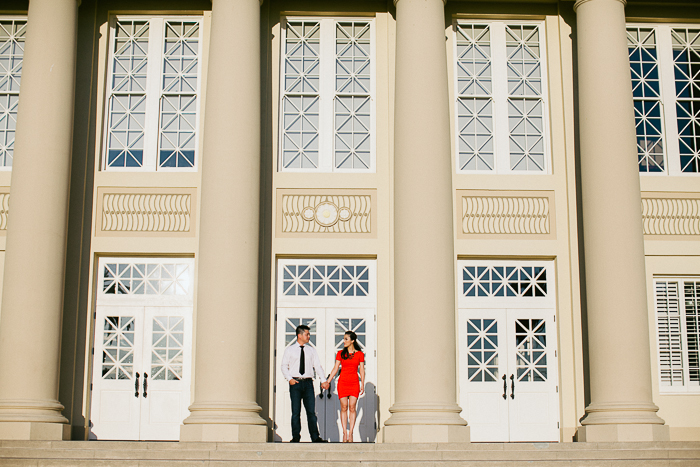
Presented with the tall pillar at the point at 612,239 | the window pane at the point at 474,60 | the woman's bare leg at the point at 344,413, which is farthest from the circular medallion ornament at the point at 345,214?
the tall pillar at the point at 612,239

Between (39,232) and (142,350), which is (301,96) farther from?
(142,350)

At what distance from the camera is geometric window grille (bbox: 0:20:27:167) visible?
14.9 m


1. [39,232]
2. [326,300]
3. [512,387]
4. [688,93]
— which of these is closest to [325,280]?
Result: [326,300]

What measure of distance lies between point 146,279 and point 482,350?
6.21 meters

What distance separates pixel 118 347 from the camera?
1422 centimetres

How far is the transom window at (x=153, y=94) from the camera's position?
1485 cm

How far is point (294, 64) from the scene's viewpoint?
1531 centimetres

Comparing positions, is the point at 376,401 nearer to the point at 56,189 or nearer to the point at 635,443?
the point at 635,443

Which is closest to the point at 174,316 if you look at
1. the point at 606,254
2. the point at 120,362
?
the point at 120,362

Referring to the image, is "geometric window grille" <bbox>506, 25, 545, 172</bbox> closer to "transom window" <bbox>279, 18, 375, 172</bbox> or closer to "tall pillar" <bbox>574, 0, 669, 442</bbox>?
"tall pillar" <bbox>574, 0, 669, 442</bbox>

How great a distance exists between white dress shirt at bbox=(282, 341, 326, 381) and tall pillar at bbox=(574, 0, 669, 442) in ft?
14.9

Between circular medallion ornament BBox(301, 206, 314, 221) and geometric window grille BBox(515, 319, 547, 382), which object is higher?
circular medallion ornament BBox(301, 206, 314, 221)

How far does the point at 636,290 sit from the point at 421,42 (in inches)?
214

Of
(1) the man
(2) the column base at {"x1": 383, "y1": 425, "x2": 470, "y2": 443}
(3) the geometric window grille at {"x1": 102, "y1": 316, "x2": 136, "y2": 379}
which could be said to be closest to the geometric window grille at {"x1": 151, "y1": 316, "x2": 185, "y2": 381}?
(3) the geometric window grille at {"x1": 102, "y1": 316, "x2": 136, "y2": 379}
